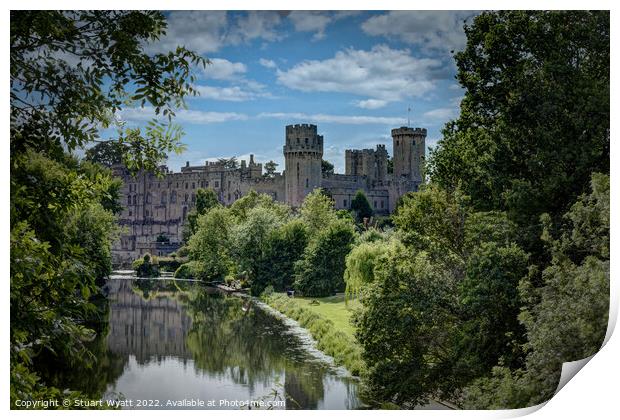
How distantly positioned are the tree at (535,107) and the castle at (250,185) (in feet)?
4.46

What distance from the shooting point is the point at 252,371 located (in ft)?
34.0

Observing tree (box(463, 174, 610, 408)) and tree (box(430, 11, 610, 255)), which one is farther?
tree (box(430, 11, 610, 255))

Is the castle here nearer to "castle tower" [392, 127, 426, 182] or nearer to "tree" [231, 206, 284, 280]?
"castle tower" [392, 127, 426, 182]

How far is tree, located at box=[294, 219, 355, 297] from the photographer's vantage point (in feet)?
66.0

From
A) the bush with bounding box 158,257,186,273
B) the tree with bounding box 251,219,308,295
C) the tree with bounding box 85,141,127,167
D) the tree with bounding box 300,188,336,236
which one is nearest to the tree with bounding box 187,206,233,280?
the bush with bounding box 158,257,186,273

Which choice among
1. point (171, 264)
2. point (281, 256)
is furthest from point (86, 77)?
point (171, 264)

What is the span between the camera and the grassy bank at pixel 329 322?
1133 cm

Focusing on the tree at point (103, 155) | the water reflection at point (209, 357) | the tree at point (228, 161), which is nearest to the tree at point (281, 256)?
the water reflection at point (209, 357)

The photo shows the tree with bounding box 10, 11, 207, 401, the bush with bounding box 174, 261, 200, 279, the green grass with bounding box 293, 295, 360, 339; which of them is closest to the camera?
the tree with bounding box 10, 11, 207, 401

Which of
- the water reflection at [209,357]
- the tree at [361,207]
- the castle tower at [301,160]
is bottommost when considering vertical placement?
the water reflection at [209,357]

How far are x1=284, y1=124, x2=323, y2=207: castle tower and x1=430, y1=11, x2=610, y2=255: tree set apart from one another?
7.89 feet

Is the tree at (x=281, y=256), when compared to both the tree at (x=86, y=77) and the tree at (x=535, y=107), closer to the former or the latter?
the tree at (x=535, y=107)
